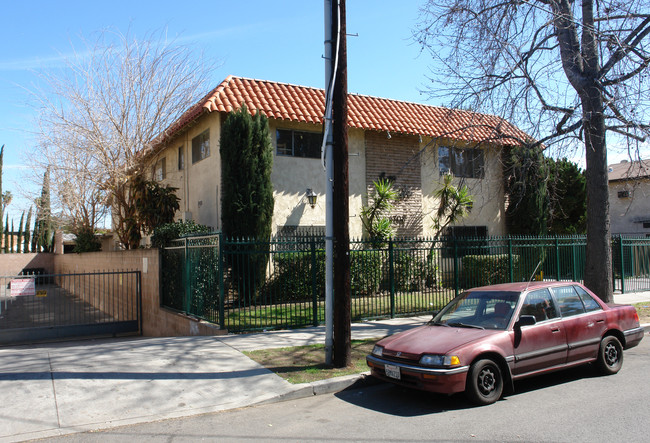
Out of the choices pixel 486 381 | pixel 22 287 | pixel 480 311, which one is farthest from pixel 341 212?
pixel 22 287

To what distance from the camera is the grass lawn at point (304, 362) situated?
704 cm

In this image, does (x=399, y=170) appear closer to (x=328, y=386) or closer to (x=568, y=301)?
(x=568, y=301)

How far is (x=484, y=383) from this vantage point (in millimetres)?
5793

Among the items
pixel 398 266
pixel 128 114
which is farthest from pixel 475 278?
pixel 128 114

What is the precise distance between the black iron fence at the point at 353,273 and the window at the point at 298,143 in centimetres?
365

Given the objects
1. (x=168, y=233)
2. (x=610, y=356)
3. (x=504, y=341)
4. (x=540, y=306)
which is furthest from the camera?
(x=168, y=233)

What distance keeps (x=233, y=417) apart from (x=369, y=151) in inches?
511

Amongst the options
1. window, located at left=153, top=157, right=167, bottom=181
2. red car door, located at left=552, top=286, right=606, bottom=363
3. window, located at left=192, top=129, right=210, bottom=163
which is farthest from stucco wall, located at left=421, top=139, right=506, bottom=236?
red car door, located at left=552, top=286, right=606, bottom=363

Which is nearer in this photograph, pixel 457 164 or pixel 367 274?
pixel 367 274

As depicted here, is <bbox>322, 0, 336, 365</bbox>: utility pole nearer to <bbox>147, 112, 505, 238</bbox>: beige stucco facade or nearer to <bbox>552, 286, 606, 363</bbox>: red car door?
<bbox>552, 286, 606, 363</bbox>: red car door

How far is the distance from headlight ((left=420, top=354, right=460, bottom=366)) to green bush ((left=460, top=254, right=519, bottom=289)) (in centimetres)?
832

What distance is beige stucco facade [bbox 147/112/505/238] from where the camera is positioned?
15789 mm

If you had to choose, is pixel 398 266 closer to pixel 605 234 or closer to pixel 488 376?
pixel 605 234

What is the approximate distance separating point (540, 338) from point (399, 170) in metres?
12.2
